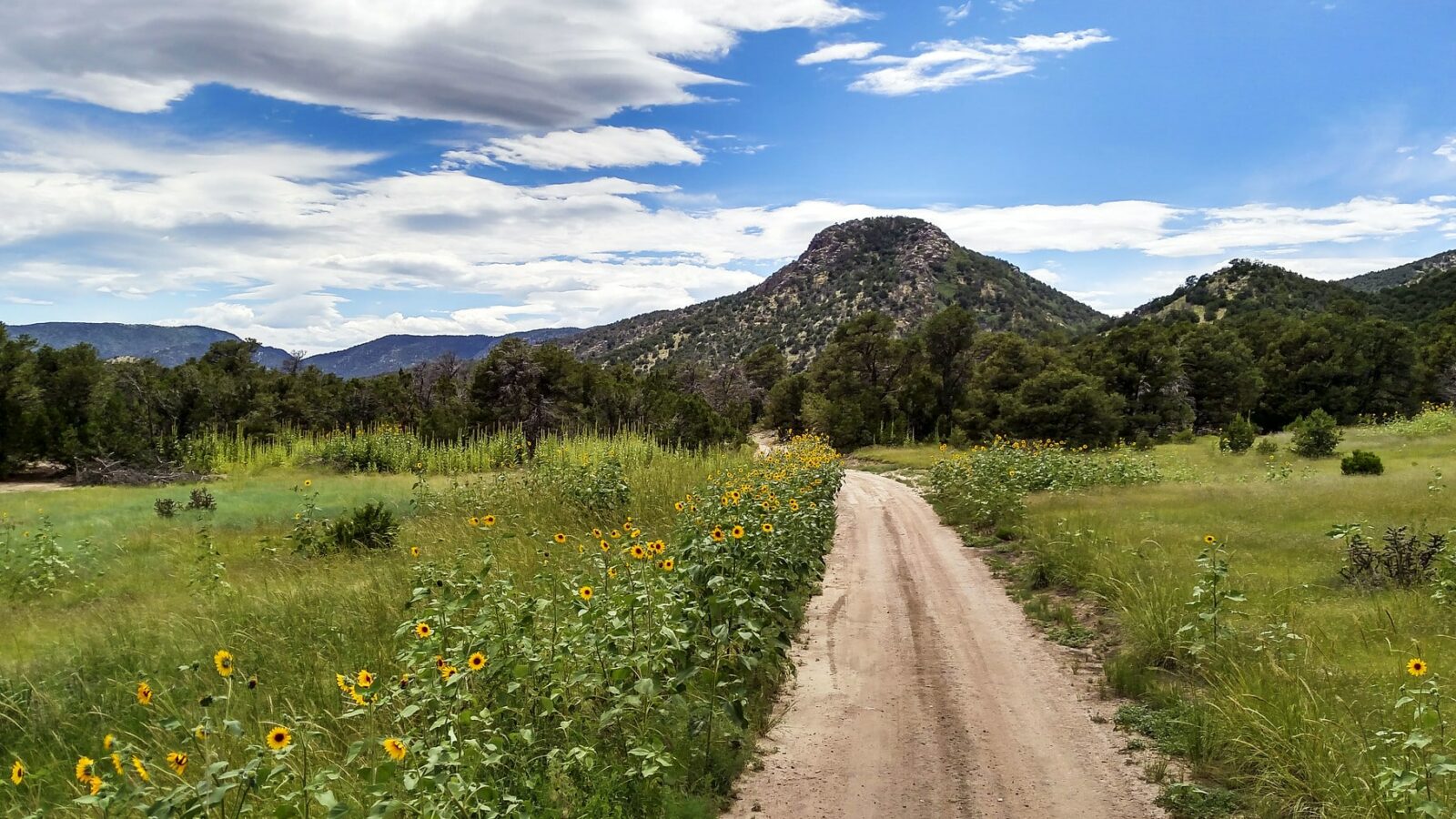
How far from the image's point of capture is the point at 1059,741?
5.13 metres

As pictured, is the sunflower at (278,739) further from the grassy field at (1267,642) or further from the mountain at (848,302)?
the mountain at (848,302)

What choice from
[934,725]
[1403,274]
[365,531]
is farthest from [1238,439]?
[1403,274]

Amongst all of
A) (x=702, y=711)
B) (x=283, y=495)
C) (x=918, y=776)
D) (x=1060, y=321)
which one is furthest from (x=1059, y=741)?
(x=1060, y=321)

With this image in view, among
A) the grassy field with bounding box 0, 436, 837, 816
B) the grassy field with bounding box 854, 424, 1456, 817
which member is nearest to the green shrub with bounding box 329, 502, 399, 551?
the grassy field with bounding box 0, 436, 837, 816

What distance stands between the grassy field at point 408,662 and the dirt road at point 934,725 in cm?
45

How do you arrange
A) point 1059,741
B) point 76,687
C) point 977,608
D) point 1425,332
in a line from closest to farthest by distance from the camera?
1. point 1059,741
2. point 76,687
3. point 977,608
4. point 1425,332

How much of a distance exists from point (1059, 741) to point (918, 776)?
46.6 inches

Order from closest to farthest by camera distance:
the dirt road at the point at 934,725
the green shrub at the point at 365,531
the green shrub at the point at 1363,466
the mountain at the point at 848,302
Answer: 1. the dirt road at the point at 934,725
2. the green shrub at the point at 365,531
3. the green shrub at the point at 1363,466
4. the mountain at the point at 848,302

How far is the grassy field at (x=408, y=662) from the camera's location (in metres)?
3.29

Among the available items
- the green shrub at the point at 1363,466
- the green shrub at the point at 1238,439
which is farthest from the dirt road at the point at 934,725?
the green shrub at the point at 1238,439

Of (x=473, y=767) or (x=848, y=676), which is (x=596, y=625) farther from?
(x=848, y=676)

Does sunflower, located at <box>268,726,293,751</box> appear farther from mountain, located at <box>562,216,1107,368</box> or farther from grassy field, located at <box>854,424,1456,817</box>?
mountain, located at <box>562,216,1107,368</box>

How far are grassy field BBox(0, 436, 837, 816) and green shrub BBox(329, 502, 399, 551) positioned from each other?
0.42m

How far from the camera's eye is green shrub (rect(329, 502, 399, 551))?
1031 cm
